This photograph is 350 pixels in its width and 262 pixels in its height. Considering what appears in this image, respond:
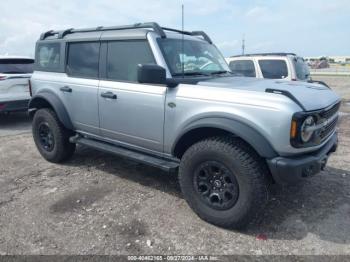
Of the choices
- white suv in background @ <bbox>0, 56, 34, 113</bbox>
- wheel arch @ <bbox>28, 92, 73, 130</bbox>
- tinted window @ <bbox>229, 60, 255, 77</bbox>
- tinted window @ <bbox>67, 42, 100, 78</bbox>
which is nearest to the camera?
tinted window @ <bbox>67, 42, 100, 78</bbox>

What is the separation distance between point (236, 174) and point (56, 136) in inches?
123

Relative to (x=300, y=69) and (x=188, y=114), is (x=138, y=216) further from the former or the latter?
(x=300, y=69)

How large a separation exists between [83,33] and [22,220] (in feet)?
8.92

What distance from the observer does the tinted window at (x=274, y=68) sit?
8.54 m

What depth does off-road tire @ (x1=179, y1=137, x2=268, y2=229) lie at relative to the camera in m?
3.16

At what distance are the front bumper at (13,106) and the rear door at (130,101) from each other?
4.68 metres

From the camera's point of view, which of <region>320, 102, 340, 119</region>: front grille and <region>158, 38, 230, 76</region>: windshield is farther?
<region>158, 38, 230, 76</region>: windshield

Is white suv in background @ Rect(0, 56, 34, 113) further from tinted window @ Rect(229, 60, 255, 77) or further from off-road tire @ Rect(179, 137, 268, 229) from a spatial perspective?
off-road tire @ Rect(179, 137, 268, 229)

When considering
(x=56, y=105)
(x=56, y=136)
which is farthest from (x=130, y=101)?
(x=56, y=136)

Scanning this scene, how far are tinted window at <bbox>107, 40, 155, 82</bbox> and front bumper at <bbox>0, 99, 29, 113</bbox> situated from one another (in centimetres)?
484

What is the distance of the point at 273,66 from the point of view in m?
8.77

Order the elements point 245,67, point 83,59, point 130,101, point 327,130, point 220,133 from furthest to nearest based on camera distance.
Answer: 1. point 245,67
2. point 83,59
3. point 130,101
4. point 327,130
5. point 220,133

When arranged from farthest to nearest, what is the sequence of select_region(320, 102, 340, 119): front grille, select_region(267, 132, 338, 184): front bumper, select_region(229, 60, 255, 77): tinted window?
select_region(229, 60, 255, 77): tinted window < select_region(320, 102, 340, 119): front grille < select_region(267, 132, 338, 184): front bumper

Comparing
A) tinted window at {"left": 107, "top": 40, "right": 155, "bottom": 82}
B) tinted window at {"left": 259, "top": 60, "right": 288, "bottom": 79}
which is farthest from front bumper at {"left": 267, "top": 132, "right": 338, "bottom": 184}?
tinted window at {"left": 259, "top": 60, "right": 288, "bottom": 79}
